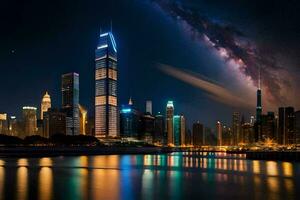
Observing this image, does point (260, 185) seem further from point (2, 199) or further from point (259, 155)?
point (259, 155)

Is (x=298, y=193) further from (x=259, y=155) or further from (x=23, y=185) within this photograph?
(x=259, y=155)

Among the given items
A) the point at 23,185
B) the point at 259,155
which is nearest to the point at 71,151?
the point at 259,155

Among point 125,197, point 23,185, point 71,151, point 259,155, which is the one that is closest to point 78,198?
point 125,197

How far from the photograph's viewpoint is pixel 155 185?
43.8 metres

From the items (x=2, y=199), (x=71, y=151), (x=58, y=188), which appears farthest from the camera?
(x=71, y=151)

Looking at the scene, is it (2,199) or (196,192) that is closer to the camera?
(2,199)

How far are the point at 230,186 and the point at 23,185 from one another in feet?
67.6

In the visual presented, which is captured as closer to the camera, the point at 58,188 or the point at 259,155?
the point at 58,188

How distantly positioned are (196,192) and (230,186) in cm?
647

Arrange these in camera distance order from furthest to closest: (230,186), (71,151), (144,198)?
(71,151)
(230,186)
(144,198)

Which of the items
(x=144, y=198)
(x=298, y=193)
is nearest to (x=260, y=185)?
(x=298, y=193)

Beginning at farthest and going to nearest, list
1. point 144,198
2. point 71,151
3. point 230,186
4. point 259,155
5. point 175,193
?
point 71,151 < point 259,155 < point 230,186 < point 175,193 < point 144,198


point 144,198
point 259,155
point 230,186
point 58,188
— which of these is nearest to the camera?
point 144,198

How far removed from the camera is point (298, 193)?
1511 inches
